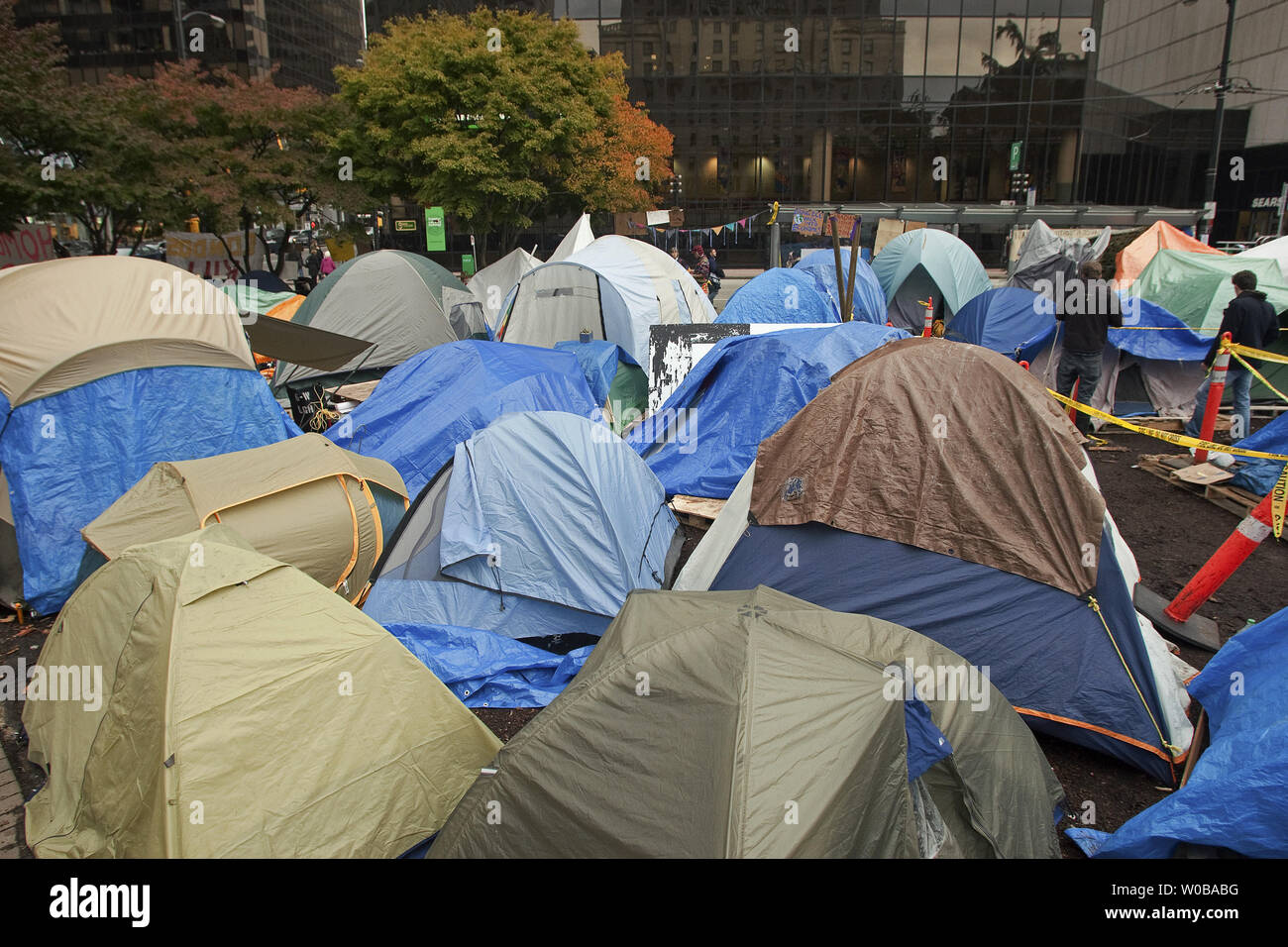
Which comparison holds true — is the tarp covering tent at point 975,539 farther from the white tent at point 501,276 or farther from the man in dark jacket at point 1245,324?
the white tent at point 501,276

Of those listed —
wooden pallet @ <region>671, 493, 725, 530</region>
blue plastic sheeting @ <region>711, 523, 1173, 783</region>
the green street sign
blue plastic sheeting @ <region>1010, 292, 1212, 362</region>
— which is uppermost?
the green street sign

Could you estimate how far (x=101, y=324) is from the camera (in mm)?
6383

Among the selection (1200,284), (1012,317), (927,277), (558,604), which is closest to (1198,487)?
(1200,284)

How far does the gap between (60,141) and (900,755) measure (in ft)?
47.0

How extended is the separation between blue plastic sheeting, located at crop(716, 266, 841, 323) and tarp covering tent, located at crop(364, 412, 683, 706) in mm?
8018

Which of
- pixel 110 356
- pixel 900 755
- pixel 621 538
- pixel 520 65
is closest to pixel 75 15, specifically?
pixel 520 65

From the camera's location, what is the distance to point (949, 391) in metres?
4.59

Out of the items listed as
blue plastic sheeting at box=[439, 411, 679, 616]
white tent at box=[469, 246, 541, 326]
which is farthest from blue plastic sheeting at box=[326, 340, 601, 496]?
white tent at box=[469, 246, 541, 326]

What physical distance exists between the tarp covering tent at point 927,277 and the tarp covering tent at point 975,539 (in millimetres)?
11960

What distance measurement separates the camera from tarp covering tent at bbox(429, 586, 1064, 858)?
2543 mm

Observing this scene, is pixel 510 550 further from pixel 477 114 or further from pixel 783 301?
pixel 477 114

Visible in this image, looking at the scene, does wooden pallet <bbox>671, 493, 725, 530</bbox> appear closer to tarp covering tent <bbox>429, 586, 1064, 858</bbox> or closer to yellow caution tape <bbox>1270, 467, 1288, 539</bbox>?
yellow caution tape <bbox>1270, 467, 1288, 539</bbox>

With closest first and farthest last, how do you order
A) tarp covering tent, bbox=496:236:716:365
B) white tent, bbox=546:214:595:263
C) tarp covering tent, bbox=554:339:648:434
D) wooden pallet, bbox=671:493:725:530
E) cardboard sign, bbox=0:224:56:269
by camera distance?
1. wooden pallet, bbox=671:493:725:530
2. tarp covering tent, bbox=554:339:648:434
3. tarp covering tent, bbox=496:236:716:365
4. cardboard sign, bbox=0:224:56:269
5. white tent, bbox=546:214:595:263
